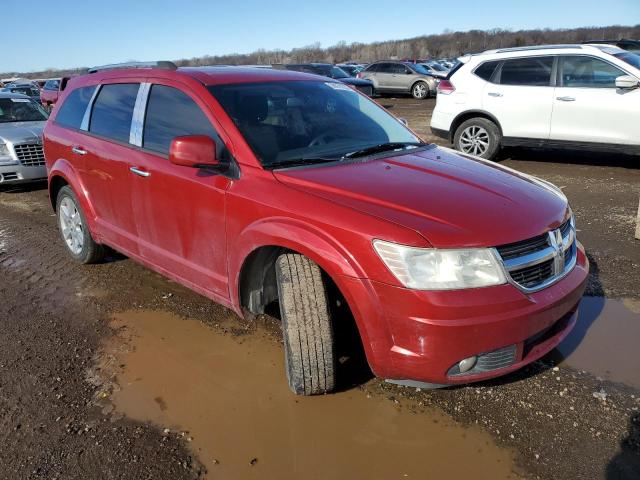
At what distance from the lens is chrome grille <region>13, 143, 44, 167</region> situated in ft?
27.0

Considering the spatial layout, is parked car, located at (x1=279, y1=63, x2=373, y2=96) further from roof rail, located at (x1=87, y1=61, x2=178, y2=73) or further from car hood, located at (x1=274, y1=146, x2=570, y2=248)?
car hood, located at (x1=274, y1=146, x2=570, y2=248)

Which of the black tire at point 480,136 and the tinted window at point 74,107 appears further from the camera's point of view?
the black tire at point 480,136

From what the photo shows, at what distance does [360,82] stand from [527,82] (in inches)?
443

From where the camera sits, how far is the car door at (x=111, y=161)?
3861 mm

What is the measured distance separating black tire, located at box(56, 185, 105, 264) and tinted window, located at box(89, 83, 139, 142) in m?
0.76

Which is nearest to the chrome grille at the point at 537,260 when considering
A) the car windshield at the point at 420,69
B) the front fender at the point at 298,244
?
the front fender at the point at 298,244

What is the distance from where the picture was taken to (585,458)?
241 centimetres

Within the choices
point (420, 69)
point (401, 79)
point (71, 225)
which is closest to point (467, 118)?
point (71, 225)

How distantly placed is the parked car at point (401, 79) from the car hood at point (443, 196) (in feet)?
69.3

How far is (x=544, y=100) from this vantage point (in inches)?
318

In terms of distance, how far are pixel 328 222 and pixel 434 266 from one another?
21.1 inches

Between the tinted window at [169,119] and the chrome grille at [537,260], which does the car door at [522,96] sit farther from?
the tinted window at [169,119]

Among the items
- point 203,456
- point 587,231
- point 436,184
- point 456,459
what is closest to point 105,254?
point 203,456

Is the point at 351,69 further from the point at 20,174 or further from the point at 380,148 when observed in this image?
the point at 380,148
